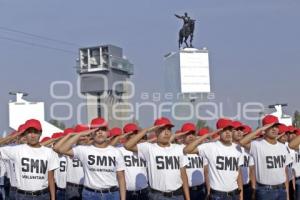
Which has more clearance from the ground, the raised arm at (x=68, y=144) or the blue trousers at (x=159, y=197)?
the raised arm at (x=68, y=144)

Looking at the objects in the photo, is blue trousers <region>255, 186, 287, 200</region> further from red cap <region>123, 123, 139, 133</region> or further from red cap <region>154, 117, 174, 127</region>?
red cap <region>123, 123, 139, 133</region>

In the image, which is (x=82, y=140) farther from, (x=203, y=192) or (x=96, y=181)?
(x=203, y=192)

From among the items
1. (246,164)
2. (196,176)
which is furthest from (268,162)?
(196,176)

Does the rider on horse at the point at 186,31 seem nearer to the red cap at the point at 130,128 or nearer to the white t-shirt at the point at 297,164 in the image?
the white t-shirt at the point at 297,164

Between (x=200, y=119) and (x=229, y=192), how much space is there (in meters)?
7.74

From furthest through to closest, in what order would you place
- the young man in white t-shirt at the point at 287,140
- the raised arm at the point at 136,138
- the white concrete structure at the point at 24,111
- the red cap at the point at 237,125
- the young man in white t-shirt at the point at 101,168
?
the white concrete structure at the point at 24,111 < the young man in white t-shirt at the point at 287,140 < the red cap at the point at 237,125 < the young man in white t-shirt at the point at 101,168 < the raised arm at the point at 136,138

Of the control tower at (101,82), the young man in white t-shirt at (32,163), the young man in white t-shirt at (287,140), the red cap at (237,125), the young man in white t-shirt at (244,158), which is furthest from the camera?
the control tower at (101,82)

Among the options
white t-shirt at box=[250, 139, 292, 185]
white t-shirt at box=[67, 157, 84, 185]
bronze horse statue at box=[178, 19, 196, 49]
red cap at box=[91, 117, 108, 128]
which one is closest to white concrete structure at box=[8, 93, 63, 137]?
bronze horse statue at box=[178, 19, 196, 49]

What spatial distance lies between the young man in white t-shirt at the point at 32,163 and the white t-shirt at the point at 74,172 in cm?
194

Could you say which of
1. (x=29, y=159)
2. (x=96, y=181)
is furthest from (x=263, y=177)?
(x=29, y=159)

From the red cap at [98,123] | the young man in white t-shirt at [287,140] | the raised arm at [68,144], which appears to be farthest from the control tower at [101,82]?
the raised arm at [68,144]

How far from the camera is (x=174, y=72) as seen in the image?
51.9 feet

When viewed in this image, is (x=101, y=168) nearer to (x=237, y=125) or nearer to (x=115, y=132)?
(x=115, y=132)

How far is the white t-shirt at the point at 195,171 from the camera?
9.80 metres
